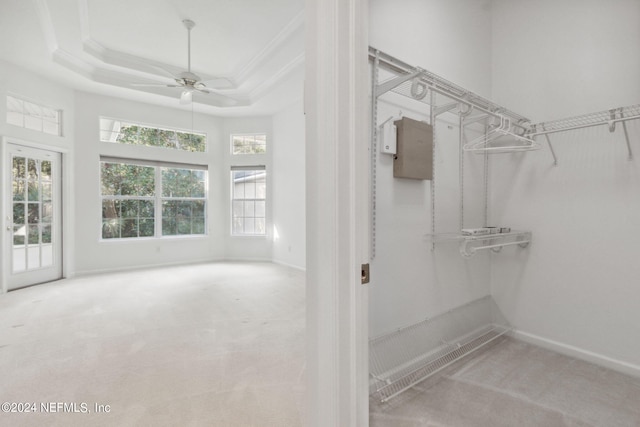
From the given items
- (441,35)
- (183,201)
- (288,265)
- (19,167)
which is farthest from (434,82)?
(183,201)

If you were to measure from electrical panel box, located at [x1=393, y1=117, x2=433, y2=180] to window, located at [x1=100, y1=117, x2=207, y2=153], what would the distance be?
5.55 m

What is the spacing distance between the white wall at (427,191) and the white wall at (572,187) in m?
0.22

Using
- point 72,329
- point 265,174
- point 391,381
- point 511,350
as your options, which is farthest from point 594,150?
point 265,174

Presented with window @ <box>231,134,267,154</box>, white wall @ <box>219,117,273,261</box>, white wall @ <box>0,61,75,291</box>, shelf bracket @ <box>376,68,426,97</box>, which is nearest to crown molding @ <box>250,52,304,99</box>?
white wall @ <box>219,117,273,261</box>

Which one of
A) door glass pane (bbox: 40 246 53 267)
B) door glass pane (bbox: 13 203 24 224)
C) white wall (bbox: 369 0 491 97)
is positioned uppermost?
white wall (bbox: 369 0 491 97)

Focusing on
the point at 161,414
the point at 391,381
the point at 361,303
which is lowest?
the point at 161,414

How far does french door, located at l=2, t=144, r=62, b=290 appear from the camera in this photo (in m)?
4.28

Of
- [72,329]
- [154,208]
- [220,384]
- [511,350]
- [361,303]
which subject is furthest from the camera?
[154,208]

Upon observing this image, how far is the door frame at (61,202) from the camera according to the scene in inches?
162

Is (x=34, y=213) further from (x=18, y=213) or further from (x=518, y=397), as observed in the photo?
(x=518, y=397)

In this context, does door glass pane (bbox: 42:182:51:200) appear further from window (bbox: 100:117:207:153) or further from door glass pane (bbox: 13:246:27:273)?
window (bbox: 100:117:207:153)

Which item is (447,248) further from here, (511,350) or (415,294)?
(511,350)

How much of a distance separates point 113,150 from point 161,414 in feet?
17.1

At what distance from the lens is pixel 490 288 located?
106 inches
